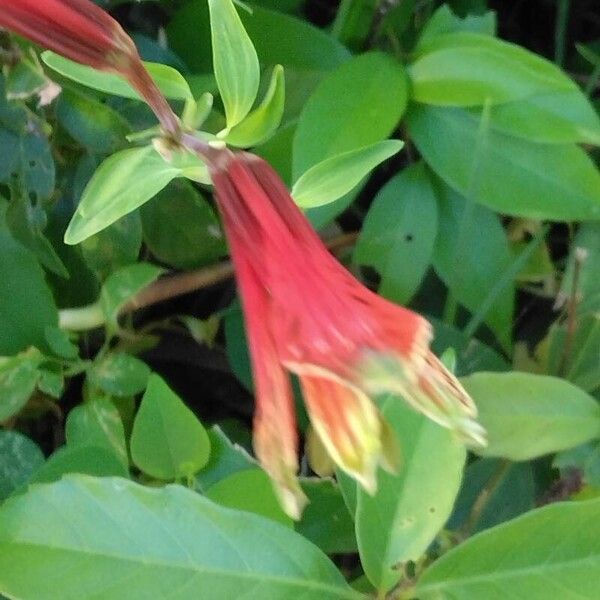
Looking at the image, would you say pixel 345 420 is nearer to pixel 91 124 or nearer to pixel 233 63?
pixel 233 63

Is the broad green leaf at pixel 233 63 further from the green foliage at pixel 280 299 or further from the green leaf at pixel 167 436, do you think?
the green leaf at pixel 167 436

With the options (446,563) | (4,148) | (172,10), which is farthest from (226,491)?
(172,10)

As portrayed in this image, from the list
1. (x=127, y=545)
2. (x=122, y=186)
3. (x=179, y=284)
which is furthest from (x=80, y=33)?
(x=179, y=284)

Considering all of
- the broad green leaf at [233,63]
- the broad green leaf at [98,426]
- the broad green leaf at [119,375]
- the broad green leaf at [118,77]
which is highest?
the broad green leaf at [233,63]

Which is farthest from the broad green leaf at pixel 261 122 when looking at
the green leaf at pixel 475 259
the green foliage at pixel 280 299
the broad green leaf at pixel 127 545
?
the green leaf at pixel 475 259

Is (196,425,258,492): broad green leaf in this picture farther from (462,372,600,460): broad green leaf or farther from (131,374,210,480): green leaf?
(462,372,600,460): broad green leaf
